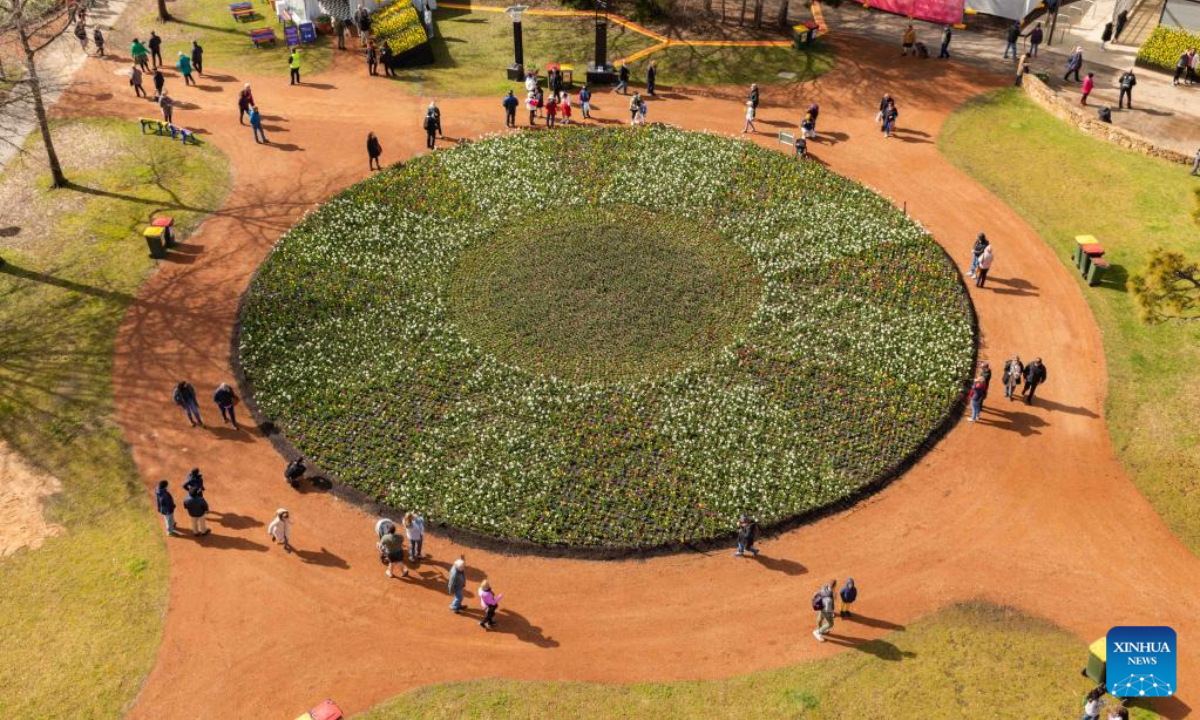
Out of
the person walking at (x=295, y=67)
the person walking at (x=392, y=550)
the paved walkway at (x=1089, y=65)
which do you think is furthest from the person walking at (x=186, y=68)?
the paved walkway at (x=1089, y=65)

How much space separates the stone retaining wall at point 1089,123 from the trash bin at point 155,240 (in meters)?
41.6

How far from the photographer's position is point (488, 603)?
25.7m

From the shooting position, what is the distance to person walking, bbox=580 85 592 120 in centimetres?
4884

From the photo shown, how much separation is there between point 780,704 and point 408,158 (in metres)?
31.4

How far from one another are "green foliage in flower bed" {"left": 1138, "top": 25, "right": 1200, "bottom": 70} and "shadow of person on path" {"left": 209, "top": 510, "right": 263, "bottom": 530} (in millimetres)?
49531

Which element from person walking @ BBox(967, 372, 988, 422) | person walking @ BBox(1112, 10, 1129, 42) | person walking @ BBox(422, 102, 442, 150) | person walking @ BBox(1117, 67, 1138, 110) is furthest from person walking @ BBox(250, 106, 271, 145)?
person walking @ BBox(1112, 10, 1129, 42)

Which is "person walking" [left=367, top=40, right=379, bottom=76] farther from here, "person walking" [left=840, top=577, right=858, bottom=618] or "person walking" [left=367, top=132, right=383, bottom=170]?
"person walking" [left=840, top=577, right=858, bottom=618]

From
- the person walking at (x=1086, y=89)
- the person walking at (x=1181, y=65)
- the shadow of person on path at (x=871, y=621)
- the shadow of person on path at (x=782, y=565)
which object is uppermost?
the person walking at (x=1181, y=65)

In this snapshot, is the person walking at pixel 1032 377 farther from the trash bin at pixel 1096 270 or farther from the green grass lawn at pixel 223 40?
the green grass lawn at pixel 223 40

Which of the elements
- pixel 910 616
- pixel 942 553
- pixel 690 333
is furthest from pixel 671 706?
pixel 690 333

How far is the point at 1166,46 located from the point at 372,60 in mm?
41701

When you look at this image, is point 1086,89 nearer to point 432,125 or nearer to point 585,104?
point 585,104

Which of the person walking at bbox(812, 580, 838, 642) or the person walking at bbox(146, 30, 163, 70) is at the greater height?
the person walking at bbox(146, 30, 163, 70)

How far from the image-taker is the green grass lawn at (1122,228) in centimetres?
3111
